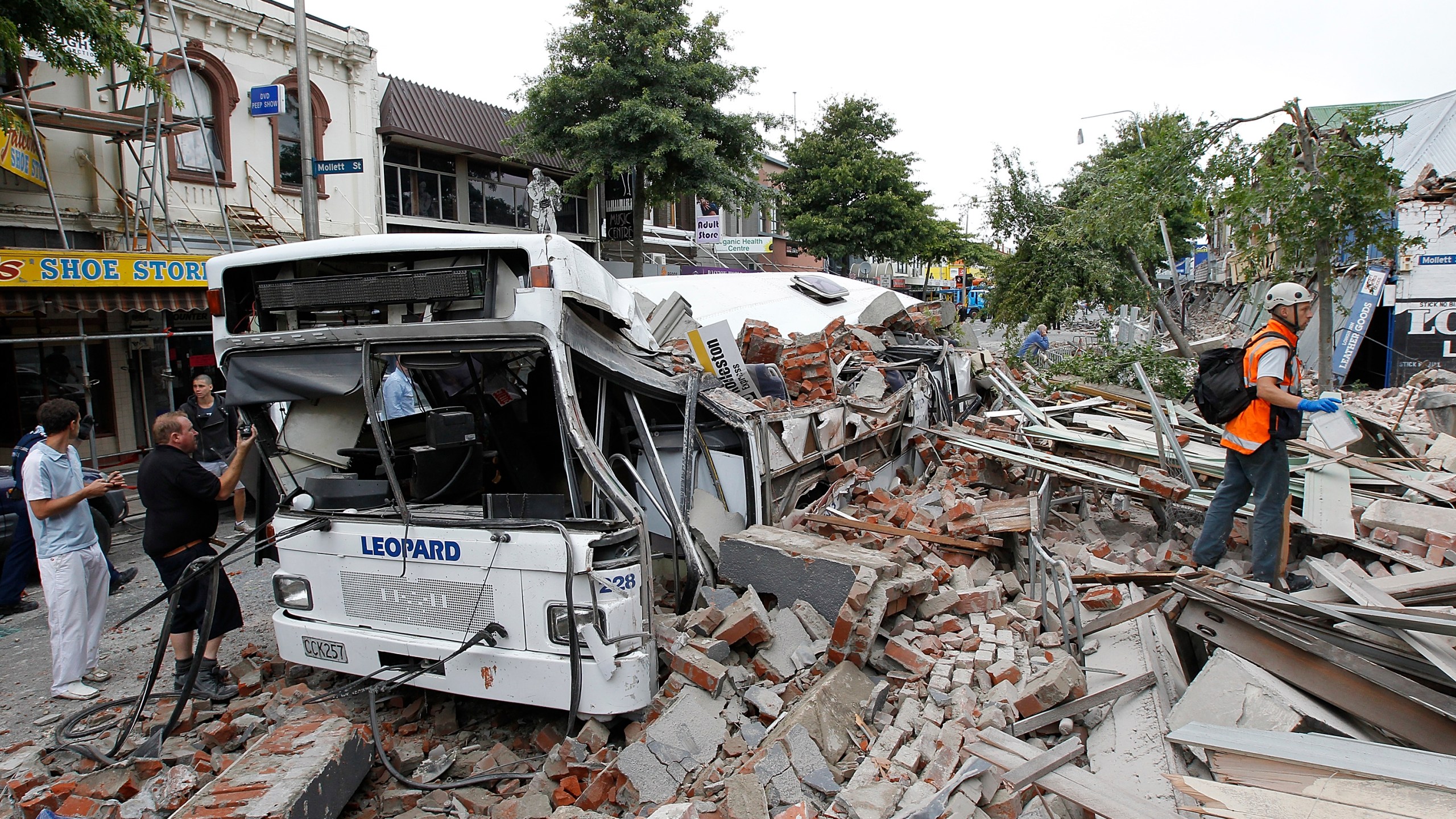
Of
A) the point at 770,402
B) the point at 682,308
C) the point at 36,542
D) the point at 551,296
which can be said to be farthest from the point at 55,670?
the point at 682,308

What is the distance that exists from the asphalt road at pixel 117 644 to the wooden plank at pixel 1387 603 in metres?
6.33

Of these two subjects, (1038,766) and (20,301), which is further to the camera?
(20,301)

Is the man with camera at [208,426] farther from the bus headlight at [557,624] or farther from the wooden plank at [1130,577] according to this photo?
the wooden plank at [1130,577]

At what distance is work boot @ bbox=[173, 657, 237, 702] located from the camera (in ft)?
15.3

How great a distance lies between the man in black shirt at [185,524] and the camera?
4617 mm

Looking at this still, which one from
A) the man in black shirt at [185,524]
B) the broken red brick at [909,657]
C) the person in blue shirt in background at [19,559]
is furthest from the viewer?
the person in blue shirt in background at [19,559]

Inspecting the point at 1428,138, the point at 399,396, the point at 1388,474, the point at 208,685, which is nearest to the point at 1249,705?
the point at 1388,474

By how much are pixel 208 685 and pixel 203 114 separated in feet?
43.1

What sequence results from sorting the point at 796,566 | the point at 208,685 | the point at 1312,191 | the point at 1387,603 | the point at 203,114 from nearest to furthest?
the point at 1387,603 < the point at 796,566 < the point at 208,685 < the point at 1312,191 < the point at 203,114

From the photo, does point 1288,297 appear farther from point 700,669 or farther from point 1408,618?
point 700,669

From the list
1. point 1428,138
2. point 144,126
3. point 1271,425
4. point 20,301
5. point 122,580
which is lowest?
point 122,580

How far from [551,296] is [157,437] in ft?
8.74

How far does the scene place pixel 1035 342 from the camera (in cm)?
1534

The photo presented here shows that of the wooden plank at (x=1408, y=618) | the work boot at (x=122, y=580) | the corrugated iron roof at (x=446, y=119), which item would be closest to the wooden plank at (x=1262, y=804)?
the wooden plank at (x=1408, y=618)
